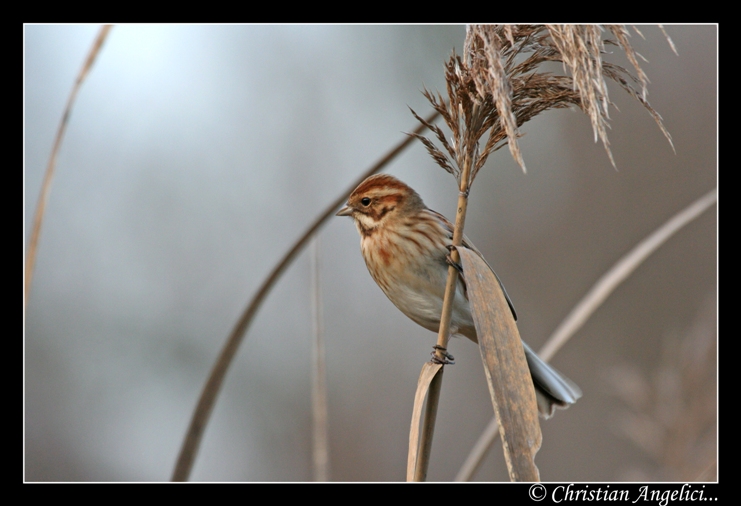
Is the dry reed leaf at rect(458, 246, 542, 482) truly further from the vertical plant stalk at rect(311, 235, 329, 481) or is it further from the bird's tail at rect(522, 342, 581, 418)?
the bird's tail at rect(522, 342, 581, 418)

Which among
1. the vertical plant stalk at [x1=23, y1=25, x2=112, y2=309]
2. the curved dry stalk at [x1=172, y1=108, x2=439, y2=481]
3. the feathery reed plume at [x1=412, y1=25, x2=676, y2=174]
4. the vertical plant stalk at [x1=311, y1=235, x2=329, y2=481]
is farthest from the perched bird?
the vertical plant stalk at [x1=23, y1=25, x2=112, y2=309]

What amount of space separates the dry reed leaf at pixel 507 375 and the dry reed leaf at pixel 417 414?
20 cm

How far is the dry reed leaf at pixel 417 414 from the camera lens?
1243 mm

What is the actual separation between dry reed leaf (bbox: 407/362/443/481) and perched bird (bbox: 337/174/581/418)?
888 millimetres

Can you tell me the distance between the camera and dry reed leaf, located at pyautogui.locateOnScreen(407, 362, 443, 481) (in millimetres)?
1243

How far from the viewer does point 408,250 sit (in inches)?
89.4

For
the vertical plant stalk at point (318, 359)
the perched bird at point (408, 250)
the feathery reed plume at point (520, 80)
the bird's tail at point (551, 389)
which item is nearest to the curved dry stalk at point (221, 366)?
the feathery reed plume at point (520, 80)

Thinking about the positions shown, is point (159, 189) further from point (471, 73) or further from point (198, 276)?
point (471, 73)

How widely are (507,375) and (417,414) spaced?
0.25 meters

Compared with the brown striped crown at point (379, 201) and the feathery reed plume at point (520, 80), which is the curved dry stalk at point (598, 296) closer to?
the feathery reed plume at point (520, 80)

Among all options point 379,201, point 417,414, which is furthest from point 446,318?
point 379,201

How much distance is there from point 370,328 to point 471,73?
179 inches

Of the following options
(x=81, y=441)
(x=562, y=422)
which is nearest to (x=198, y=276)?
(x=81, y=441)

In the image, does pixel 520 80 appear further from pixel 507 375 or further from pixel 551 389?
pixel 551 389
